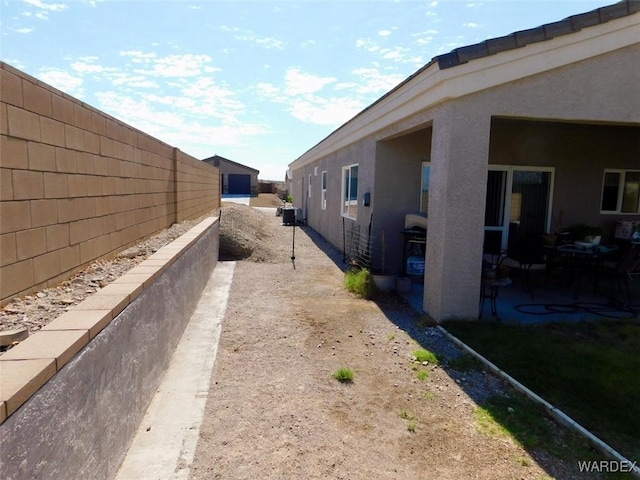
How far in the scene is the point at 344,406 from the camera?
11.4 feet

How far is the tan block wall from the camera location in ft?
8.10

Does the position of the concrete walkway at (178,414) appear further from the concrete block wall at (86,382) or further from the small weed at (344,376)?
the small weed at (344,376)

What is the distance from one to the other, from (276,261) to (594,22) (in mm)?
7598

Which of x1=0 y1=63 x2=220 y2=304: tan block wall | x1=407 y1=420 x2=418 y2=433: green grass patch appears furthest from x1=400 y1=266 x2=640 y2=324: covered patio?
x1=0 y1=63 x2=220 y2=304: tan block wall

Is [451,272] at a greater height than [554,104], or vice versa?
[554,104]

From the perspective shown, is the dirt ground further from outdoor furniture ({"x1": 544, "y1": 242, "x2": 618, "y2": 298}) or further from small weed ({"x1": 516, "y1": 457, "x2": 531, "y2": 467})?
outdoor furniture ({"x1": 544, "y1": 242, "x2": 618, "y2": 298})

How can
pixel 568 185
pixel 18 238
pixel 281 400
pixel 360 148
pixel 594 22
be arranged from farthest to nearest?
pixel 360 148 < pixel 568 185 < pixel 594 22 < pixel 281 400 < pixel 18 238

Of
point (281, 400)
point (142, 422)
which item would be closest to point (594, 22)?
point (281, 400)

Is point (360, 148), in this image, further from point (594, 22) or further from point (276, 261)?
point (594, 22)

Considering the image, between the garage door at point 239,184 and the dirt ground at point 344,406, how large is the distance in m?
42.1

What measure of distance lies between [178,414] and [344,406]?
1.35 meters

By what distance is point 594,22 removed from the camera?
4.98 meters

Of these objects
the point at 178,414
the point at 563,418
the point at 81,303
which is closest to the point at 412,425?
the point at 563,418

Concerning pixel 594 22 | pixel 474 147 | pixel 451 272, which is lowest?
pixel 451 272
